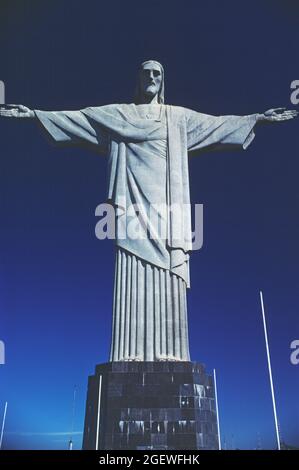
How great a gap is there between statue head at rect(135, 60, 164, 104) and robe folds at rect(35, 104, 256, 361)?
683mm

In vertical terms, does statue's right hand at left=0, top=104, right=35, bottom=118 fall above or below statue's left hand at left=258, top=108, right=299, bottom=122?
below

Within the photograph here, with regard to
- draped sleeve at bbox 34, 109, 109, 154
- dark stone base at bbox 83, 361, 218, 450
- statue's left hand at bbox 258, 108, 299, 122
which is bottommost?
dark stone base at bbox 83, 361, 218, 450

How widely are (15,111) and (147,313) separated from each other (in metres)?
7.85

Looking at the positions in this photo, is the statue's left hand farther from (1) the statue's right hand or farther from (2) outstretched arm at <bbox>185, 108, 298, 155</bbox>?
(1) the statue's right hand

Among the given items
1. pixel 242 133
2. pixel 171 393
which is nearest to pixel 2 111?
pixel 242 133

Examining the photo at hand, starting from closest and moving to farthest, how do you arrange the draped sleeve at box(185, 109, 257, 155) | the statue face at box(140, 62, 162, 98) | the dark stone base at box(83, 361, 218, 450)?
the dark stone base at box(83, 361, 218, 450) → the draped sleeve at box(185, 109, 257, 155) → the statue face at box(140, 62, 162, 98)

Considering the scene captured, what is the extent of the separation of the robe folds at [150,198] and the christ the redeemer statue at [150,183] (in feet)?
0.09

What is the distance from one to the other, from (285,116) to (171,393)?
9637 millimetres

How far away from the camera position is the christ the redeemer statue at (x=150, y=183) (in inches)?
419

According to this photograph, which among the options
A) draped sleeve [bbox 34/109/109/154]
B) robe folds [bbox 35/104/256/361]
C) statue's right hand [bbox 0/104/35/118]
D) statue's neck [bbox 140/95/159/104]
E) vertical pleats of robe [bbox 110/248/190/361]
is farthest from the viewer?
statue's neck [bbox 140/95/159/104]

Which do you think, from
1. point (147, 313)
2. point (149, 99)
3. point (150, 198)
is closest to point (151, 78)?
point (149, 99)

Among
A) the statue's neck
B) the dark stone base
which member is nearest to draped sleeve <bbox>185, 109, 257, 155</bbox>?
the statue's neck

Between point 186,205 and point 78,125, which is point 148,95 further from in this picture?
point 186,205

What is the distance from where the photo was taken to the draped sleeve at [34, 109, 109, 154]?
1323cm
